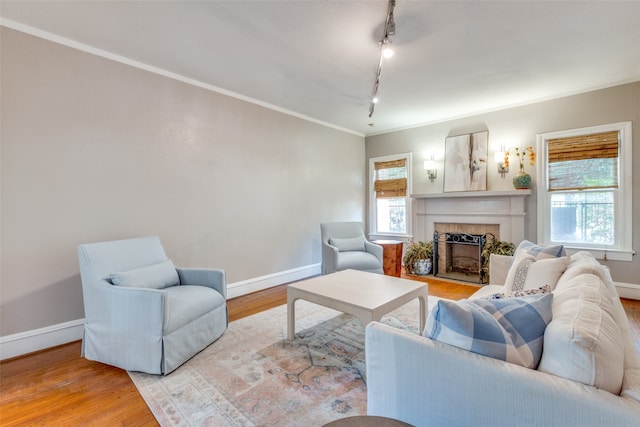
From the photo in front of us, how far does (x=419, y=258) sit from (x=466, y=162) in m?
1.73

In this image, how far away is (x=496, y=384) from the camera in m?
0.89

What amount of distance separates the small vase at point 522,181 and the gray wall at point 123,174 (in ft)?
10.4

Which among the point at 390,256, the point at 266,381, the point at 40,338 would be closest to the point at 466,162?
the point at 390,256

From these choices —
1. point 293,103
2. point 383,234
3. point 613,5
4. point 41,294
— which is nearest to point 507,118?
point 613,5

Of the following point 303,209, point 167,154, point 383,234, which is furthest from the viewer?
point 383,234

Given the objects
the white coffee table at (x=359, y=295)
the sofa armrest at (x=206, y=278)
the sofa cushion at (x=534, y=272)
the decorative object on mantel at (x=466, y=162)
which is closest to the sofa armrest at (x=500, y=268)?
the sofa cushion at (x=534, y=272)

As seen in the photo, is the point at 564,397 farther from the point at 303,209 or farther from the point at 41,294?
the point at 303,209

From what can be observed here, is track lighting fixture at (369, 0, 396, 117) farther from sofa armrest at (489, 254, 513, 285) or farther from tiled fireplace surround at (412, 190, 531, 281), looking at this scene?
tiled fireplace surround at (412, 190, 531, 281)

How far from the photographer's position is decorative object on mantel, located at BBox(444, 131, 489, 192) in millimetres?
4477

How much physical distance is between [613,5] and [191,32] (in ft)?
10.8

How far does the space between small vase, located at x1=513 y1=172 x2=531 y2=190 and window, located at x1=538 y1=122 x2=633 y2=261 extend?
0.51 ft

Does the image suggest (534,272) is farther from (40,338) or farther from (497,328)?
(40,338)

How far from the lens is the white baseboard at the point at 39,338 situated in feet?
7.50

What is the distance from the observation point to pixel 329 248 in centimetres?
410
